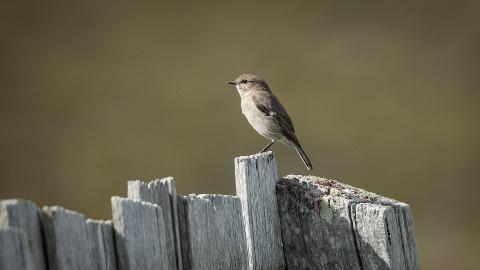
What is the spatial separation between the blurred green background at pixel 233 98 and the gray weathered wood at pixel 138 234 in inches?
340

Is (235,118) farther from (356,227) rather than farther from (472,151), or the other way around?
(356,227)

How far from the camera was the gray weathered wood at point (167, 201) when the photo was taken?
3.48 metres

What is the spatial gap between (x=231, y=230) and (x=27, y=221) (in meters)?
1.14

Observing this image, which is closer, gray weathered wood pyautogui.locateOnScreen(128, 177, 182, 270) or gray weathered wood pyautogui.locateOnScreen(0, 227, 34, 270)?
gray weathered wood pyautogui.locateOnScreen(0, 227, 34, 270)

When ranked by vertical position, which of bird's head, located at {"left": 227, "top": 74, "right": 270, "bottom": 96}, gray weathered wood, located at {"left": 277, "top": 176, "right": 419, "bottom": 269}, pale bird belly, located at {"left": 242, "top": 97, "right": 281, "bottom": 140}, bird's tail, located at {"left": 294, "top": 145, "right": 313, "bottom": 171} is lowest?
gray weathered wood, located at {"left": 277, "top": 176, "right": 419, "bottom": 269}

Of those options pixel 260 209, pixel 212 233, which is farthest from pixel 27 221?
pixel 260 209

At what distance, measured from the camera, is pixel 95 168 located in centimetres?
1487

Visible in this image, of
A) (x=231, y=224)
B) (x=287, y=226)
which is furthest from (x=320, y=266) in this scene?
(x=231, y=224)

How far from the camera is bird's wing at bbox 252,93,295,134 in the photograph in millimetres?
10430

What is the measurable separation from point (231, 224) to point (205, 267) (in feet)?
0.92

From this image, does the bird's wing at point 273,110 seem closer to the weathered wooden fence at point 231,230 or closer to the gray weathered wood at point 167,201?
the weathered wooden fence at point 231,230

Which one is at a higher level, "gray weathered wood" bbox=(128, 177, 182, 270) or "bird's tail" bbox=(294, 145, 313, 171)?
"bird's tail" bbox=(294, 145, 313, 171)

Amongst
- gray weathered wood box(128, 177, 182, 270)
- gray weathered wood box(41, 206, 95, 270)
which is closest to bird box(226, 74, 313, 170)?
gray weathered wood box(128, 177, 182, 270)

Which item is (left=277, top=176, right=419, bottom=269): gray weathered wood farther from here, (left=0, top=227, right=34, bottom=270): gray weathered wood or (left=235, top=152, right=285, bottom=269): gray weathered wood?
(left=0, top=227, right=34, bottom=270): gray weathered wood
